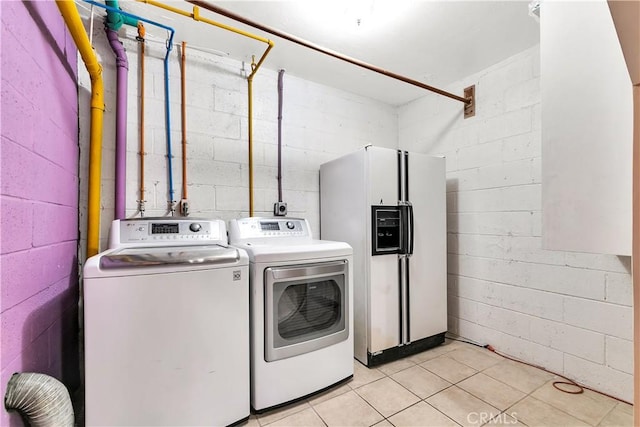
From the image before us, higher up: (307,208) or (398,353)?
(307,208)

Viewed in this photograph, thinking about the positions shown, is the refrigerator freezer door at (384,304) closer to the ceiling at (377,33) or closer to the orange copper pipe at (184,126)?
the orange copper pipe at (184,126)

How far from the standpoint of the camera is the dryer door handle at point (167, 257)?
1.27 m

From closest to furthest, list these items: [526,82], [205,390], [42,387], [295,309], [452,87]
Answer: [42,387]
[205,390]
[295,309]
[526,82]
[452,87]

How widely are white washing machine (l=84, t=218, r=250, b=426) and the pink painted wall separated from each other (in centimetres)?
22

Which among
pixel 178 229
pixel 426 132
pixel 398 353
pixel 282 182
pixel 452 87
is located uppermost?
pixel 452 87

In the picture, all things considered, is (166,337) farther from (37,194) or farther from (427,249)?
(427,249)

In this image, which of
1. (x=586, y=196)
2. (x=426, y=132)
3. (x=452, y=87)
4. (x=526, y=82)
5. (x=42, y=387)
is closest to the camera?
(x=42, y=387)

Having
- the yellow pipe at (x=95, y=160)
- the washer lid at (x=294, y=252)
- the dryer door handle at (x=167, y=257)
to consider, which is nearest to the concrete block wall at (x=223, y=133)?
the yellow pipe at (x=95, y=160)

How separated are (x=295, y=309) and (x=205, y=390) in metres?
0.64

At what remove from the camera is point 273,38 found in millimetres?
2139

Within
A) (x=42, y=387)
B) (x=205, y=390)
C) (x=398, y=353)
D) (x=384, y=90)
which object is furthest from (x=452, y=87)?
(x=42, y=387)

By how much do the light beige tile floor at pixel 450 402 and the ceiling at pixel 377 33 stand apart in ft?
8.39

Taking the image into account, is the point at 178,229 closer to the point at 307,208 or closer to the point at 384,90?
the point at 307,208

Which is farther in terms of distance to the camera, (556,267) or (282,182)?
(282,182)
